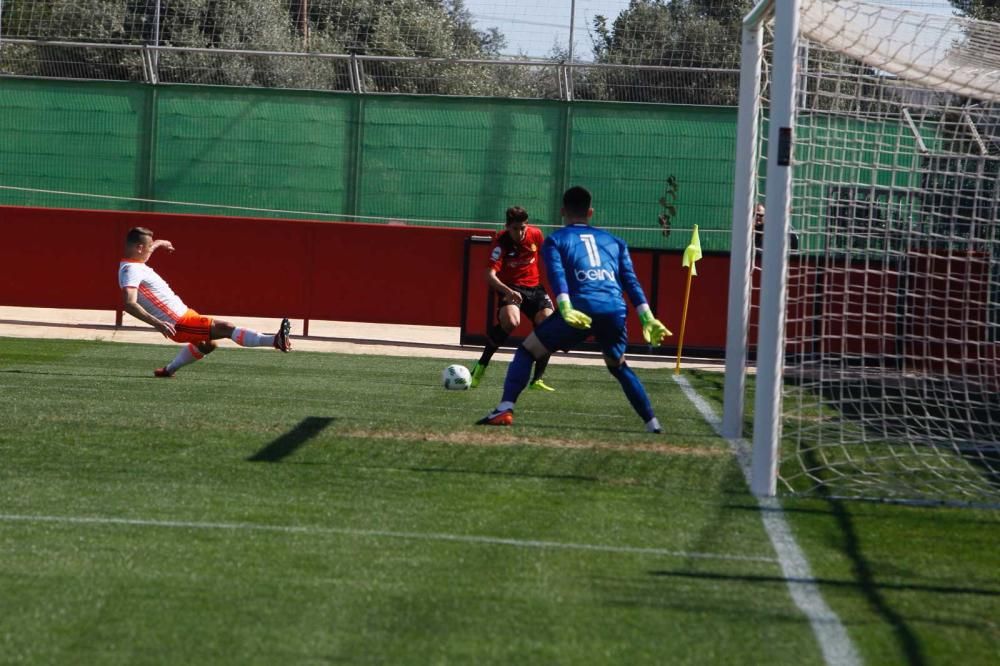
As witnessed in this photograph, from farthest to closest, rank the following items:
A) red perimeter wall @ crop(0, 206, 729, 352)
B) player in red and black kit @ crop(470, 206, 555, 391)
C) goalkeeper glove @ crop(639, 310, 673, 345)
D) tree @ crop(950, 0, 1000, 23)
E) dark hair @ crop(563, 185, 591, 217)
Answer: tree @ crop(950, 0, 1000, 23) → red perimeter wall @ crop(0, 206, 729, 352) → player in red and black kit @ crop(470, 206, 555, 391) → dark hair @ crop(563, 185, 591, 217) → goalkeeper glove @ crop(639, 310, 673, 345)

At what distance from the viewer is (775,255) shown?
310 inches

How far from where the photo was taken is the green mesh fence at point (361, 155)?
2386 cm

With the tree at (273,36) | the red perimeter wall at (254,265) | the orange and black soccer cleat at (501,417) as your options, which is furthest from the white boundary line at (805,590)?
the tree at (273,36)

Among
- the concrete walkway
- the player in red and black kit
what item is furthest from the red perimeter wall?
the player in red and black kit

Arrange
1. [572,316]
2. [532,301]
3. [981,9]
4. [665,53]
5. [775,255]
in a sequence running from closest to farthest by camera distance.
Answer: [775,255] → [572,316] → [532,301] → [665,53] → [981,9]

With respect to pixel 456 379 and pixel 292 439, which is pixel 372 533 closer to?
pixel 292 439

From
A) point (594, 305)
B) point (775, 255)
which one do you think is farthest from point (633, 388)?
point (775, 255)

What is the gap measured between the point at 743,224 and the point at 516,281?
3.80 metres

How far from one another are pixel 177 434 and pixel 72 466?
1.34m

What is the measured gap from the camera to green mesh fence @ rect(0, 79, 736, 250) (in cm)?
2386

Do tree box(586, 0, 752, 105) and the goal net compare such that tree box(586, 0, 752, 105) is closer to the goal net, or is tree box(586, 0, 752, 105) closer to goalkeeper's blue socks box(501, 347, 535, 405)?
the goal net

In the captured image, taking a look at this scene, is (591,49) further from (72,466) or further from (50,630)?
(50,630)

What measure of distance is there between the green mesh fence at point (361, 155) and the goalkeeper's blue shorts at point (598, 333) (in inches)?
551

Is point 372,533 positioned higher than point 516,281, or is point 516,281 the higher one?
point 516,281
